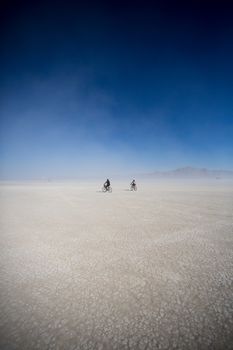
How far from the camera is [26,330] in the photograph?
277 cm

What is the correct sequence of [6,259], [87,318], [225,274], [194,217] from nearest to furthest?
[87,318], [225,274], [6,259], [194,217]

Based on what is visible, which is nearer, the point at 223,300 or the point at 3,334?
the point at 3,334

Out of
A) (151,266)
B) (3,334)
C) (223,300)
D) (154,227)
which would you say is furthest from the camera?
(154,227)

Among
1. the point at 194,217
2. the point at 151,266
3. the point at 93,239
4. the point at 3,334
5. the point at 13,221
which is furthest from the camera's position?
the point at 194,217

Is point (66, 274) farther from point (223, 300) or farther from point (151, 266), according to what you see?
point (223, 300)

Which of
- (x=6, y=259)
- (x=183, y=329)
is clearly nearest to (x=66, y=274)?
(x=6, y=259)

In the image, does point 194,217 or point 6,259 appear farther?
point 194,217

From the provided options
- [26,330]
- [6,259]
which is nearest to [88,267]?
[26,330]

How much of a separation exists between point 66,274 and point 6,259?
1.91 metres

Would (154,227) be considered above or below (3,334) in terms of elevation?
above

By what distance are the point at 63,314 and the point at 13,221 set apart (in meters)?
7.21

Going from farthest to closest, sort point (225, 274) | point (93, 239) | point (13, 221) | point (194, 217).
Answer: point (194, 217) → point (13, 221) → point (93, 239) → point (225, 274)

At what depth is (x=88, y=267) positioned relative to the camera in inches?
180

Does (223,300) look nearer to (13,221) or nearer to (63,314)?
(63,314)
